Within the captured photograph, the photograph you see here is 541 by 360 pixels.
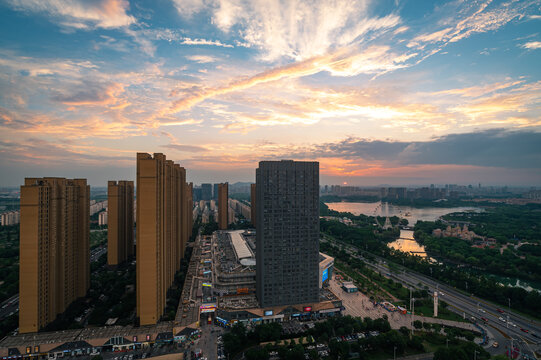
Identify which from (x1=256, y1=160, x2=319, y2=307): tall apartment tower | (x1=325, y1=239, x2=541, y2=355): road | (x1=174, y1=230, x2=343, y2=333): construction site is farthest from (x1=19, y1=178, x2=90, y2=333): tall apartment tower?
(x1=325, y1=239, x2=541, y2=355): road

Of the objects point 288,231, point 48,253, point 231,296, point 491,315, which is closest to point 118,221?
point 48,253

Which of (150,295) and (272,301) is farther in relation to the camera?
(272,301)

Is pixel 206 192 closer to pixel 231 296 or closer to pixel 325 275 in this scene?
pixel 325 275

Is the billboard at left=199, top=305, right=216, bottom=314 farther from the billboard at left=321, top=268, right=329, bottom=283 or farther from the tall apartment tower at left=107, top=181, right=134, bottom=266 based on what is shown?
the tall apartment tower at left=107, top=181, right=134, bottom=266

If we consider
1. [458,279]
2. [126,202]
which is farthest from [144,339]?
[458,279]

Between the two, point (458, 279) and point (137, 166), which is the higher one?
point (137, 166)

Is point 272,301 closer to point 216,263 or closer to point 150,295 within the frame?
point 150,295

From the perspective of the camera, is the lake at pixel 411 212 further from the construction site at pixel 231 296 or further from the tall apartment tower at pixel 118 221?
the tall apartment tower at pixel 118 221

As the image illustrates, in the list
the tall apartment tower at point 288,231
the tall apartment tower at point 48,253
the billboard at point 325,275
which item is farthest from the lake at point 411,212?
the tall apartment tower at point 48,253
